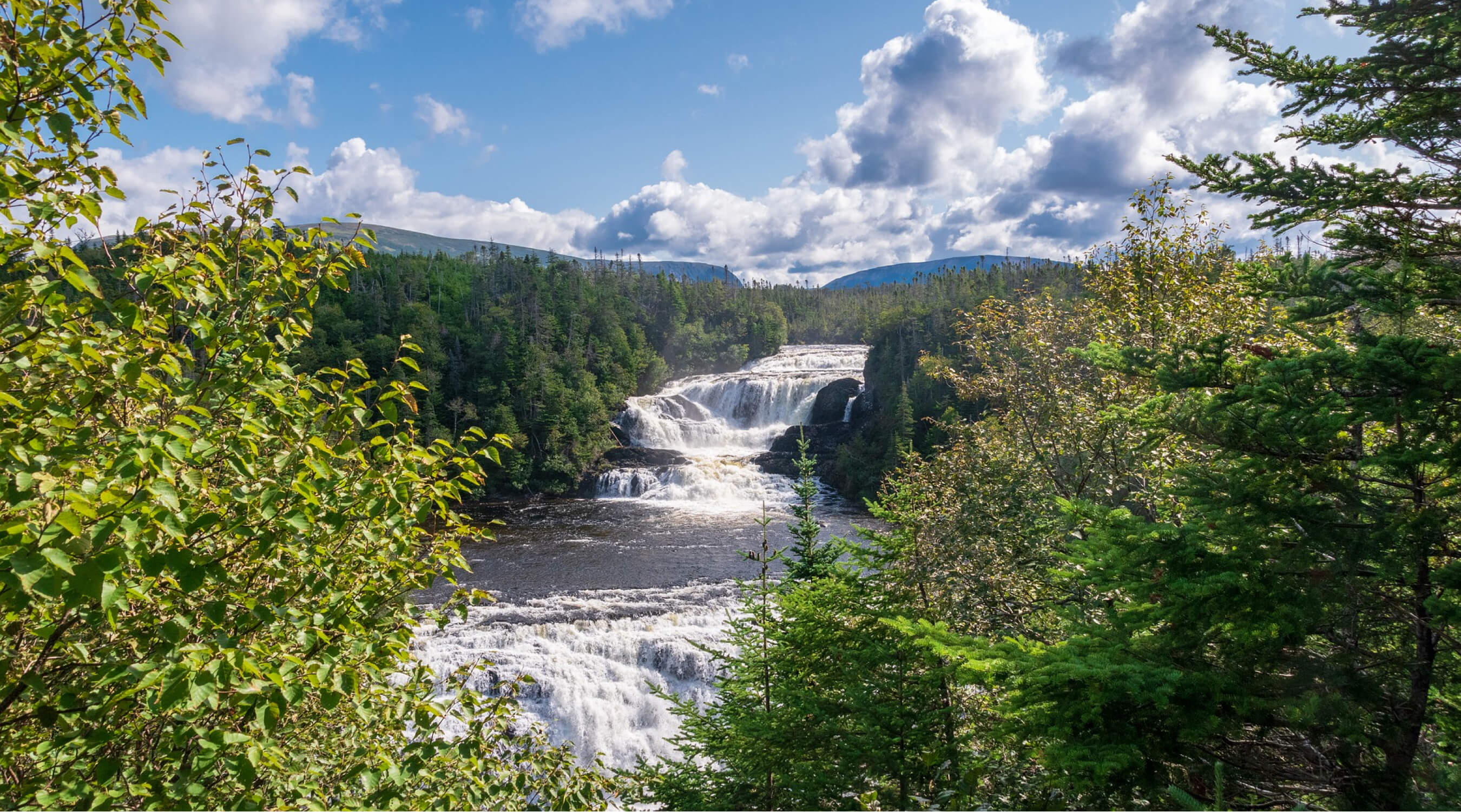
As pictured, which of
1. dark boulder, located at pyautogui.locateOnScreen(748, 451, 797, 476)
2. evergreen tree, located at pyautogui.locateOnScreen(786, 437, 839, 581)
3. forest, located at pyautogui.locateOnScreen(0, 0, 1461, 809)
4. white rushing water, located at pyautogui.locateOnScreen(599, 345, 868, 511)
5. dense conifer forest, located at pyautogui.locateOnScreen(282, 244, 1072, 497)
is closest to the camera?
forest, located at pyautogui.locateOnScreen(0, 0, 1461, 809)

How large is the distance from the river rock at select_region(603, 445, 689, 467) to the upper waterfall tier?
346 centimetres

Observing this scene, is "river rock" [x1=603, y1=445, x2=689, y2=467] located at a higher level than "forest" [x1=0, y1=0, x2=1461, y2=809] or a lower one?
lower

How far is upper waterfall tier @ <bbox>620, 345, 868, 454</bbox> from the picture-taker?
5275cm

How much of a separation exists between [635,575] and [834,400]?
100ft

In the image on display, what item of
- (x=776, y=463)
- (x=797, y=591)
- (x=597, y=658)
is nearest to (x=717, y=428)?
(x=776, y=463)

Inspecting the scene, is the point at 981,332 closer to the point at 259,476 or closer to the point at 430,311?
the point at 259,476

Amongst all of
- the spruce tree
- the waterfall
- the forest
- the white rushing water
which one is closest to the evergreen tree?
the forest

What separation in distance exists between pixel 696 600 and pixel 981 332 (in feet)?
41.2

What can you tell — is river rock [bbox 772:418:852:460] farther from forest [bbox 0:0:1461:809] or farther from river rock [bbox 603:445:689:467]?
forest [bbox 0:0:1461:809]

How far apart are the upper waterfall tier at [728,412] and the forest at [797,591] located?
43892 millimetres

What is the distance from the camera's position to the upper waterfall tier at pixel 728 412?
52.8 m

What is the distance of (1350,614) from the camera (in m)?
4.20

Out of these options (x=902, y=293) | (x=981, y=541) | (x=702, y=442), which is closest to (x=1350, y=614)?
(x=981, y=541)

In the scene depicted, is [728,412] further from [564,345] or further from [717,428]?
[564,345]
